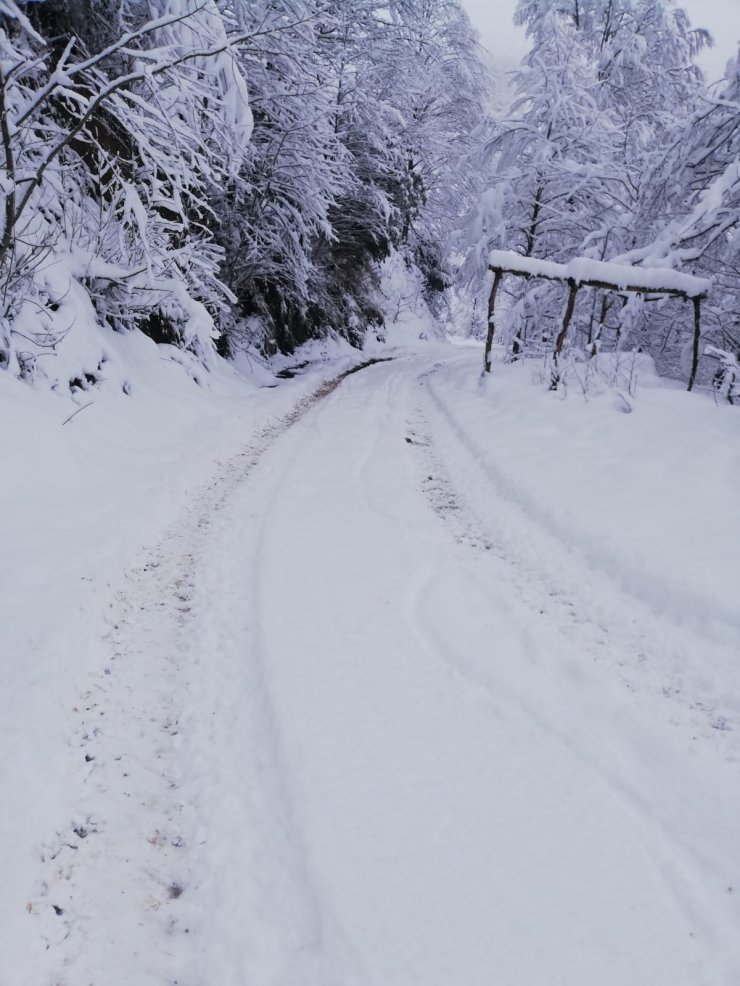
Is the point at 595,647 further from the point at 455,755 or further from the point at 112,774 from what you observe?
the point at 112,774

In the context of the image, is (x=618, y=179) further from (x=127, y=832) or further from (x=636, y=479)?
(x=127, y=832)

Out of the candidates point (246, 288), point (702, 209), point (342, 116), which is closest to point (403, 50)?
point (342, 116)

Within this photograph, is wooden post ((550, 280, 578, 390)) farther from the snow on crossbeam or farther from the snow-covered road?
the snow-covered road

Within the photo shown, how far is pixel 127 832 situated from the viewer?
195cm

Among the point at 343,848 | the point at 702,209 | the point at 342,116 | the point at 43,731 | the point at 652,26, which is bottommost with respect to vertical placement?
the point at 343,848

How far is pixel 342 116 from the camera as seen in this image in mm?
16016

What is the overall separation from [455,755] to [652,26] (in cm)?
2221

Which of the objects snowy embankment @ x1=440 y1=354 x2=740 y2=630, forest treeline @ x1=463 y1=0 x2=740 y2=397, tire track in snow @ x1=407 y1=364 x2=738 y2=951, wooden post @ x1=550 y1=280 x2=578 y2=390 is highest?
forest treeline @ x1=463 y1=0 x2=740 y2=397

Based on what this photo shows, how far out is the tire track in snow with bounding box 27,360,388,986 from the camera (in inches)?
61.7

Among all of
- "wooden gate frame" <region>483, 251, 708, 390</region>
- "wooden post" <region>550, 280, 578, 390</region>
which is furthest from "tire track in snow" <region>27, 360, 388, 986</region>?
"wooden gate frame" <region>483, 251, 708, 390</region>

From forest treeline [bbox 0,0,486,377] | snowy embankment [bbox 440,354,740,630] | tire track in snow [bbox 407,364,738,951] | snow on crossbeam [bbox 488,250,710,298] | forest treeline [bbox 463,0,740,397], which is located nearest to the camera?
tire track in snow [bbox 407,364,738,951]

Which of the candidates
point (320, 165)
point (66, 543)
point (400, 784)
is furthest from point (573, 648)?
point (320, 165)

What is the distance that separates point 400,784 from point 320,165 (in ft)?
43.1

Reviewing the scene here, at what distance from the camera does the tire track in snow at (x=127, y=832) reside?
1.57 metres
